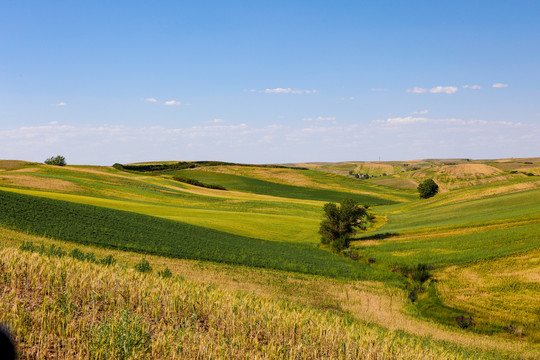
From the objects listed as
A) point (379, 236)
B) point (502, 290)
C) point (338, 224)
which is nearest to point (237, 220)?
point (338, 224)

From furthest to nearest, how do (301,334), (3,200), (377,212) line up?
(377,212) → (3,200) → (301,334)

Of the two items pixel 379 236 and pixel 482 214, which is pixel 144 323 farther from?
pixel 482 214

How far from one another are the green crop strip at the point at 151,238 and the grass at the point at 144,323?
19255mm

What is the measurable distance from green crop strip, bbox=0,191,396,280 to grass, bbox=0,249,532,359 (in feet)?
63.2

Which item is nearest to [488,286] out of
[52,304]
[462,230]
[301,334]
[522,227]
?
[522,227]

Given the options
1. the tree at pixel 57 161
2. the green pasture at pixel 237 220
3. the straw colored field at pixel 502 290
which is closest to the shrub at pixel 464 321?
the straw colored field at pixel 502 290

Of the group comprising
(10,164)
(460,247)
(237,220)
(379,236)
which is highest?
(10,164)

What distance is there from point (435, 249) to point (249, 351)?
3535 cm

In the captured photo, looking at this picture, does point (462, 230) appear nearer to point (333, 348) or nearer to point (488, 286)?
point (488, 286)

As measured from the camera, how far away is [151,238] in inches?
1389

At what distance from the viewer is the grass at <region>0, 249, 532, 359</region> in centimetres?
823

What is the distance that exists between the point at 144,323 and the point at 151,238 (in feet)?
89.3

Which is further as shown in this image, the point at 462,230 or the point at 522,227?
the point at 462,230

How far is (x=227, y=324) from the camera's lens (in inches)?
407
